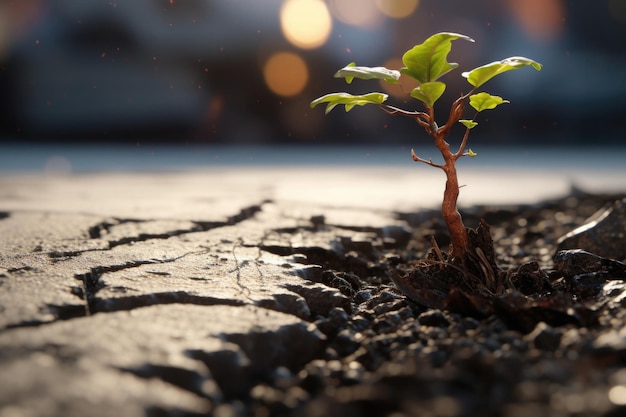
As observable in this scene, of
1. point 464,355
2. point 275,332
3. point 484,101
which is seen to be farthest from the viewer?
point 484,101

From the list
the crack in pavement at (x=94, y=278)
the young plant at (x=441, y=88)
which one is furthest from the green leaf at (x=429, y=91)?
the crack in pavement at (x=94, y=278)

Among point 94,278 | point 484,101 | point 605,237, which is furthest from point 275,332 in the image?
point 605,237

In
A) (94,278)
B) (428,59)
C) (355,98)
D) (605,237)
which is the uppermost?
(428,59)

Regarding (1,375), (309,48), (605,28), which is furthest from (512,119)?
(1,375)

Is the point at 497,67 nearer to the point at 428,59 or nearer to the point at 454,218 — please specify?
the point at 428,59

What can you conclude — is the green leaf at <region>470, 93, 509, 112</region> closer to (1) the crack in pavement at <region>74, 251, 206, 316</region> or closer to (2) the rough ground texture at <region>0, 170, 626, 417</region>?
(2) the rough ground texture at <region>0, 170, 626, 417</region>

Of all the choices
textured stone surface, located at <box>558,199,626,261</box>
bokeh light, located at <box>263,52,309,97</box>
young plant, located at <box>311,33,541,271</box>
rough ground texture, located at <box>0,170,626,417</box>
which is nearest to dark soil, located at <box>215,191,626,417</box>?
rough ground texture, located at <box>0,170,626,417</box>

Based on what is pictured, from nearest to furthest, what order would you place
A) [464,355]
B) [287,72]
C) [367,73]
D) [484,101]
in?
[464,355]
[367,73]
[484,101]
[287,72]
